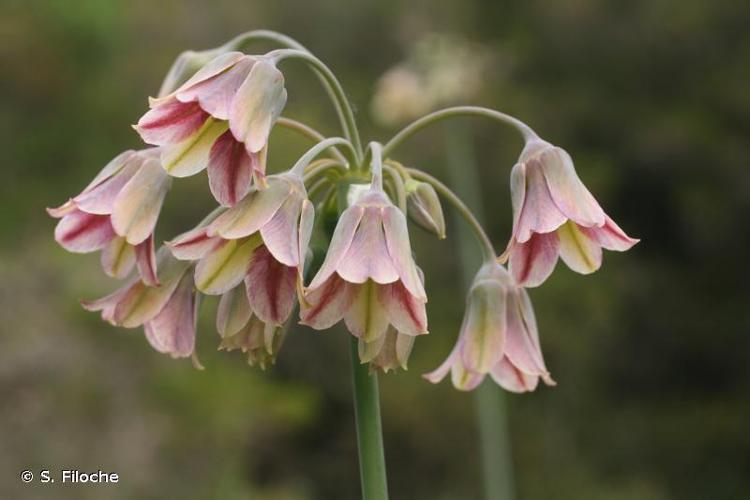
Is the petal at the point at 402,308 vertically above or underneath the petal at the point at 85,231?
underneath

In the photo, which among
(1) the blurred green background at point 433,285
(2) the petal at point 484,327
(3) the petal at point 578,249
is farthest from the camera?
(1) the blurred green background at point 433,285

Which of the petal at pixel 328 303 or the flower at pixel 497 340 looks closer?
the petal at pixel 328 303

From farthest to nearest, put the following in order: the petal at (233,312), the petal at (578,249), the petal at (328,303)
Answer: the petal at (578,249) → the petal at (233,312) → the petal at (328,303)

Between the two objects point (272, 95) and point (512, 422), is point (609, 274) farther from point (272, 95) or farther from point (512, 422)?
point (272, 95)

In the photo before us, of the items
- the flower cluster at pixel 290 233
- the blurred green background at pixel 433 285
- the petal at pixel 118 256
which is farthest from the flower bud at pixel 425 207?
the blurred green background at pixel 433 285

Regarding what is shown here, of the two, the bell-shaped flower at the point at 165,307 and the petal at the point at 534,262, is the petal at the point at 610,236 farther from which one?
the bell-shaped flower at the point at 165,307

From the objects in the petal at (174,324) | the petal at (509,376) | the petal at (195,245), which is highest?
the petal at (195,245)

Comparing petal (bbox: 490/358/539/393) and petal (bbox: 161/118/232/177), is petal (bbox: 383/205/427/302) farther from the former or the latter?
petal (bbox: 490/358/539/393)
